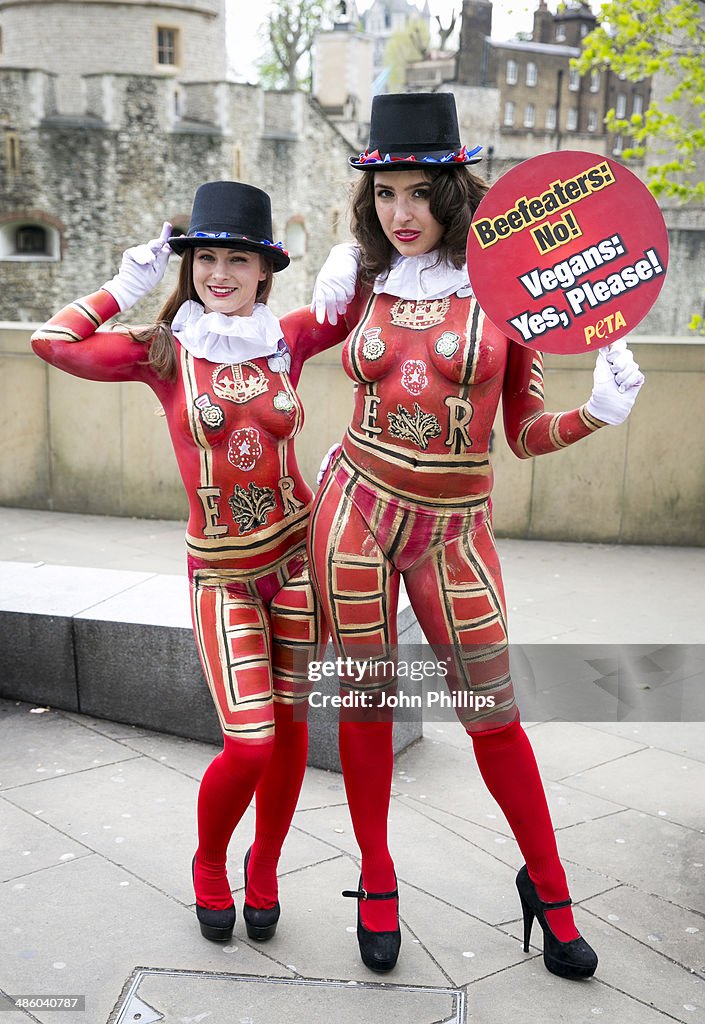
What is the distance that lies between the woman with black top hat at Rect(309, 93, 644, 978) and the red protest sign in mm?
119

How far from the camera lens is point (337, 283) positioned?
9.77ft

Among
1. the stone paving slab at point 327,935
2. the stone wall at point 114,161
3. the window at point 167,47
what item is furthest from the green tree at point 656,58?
the window at point 167,47

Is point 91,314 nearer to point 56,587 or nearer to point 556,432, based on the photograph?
point 556,432

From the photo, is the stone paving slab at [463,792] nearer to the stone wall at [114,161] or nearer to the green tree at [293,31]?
the stone wall at [114,161]

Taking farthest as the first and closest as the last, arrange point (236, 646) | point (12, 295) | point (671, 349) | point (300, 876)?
point (12, 295) < point (671, 349) < point (300, 876) < point (236, 646)

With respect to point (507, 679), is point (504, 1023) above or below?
below

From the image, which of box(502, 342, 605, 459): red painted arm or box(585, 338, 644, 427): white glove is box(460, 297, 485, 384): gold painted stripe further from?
box(585, 338, 644, 427): white glove

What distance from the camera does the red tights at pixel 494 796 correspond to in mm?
2975

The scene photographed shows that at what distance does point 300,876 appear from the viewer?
3.52 meters


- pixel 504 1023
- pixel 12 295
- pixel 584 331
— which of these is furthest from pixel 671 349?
pixel 12 295

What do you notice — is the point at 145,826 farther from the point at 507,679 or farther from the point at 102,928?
the point at 507,679

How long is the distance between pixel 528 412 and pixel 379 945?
4.90 feet

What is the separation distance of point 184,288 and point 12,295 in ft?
97.7

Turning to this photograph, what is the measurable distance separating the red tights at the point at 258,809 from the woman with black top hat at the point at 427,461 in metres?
0.21
